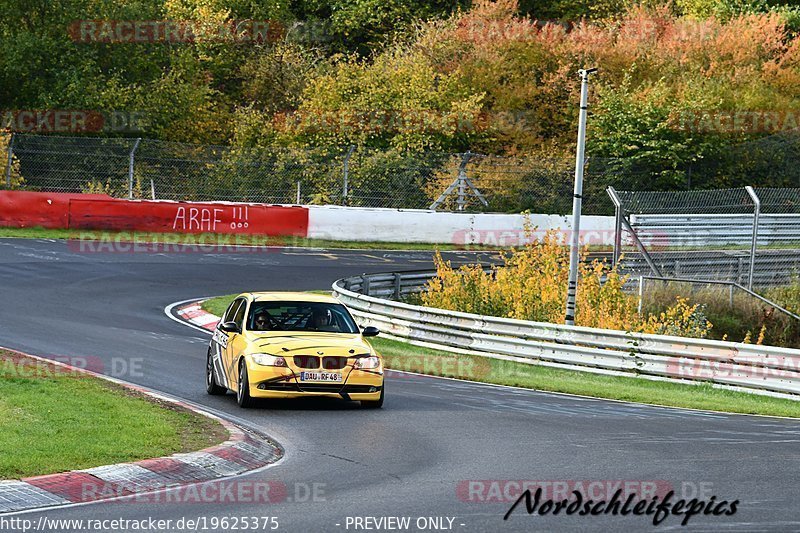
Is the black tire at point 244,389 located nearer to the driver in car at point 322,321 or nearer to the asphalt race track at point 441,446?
the asphalt race track at point 441,446

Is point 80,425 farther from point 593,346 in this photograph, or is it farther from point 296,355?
point 593,346

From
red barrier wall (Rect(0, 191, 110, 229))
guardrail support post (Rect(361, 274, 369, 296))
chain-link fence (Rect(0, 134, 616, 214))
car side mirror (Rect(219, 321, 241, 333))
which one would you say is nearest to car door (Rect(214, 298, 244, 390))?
car side mirror (Rect(219, 321, 241, 333))

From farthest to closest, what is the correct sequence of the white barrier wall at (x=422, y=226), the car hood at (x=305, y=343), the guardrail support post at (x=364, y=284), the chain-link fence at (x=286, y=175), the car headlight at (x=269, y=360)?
1. the chain-link fence at (x=286, y=175)
2. the white barrier wall at (x=422, y=226)
3. the guardrail support post at (x=364, y=284)
4. the car hood at (x=305, y=343)
5. the car headlight at (x=269, y=360)

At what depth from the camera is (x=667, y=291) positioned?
26.7 meters

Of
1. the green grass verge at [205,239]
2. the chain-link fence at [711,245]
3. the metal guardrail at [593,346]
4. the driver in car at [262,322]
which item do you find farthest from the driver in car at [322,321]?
the green grass verge at [205,239]

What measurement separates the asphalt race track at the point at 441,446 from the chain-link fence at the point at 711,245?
32.5ft

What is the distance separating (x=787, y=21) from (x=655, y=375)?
43880mm

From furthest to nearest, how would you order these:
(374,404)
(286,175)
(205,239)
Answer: (286,175) → (205,239) → (374,404)

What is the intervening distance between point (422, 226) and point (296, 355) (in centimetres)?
2752

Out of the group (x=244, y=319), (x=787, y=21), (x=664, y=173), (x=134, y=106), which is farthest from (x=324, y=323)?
(x=787, y=21)

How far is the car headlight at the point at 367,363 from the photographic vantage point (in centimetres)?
1548

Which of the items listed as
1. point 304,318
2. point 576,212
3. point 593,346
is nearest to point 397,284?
point 576,212

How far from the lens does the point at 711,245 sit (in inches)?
1357

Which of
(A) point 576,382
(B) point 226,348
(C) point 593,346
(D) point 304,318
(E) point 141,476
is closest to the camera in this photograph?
(E) point 141,476
